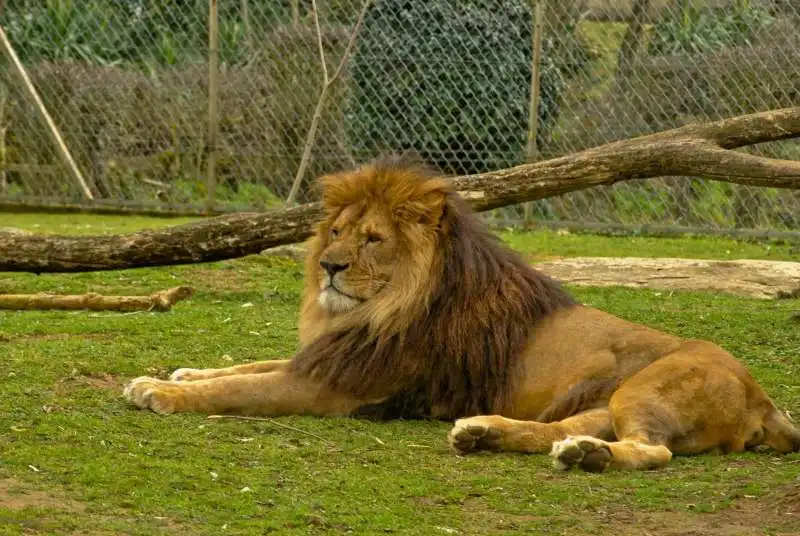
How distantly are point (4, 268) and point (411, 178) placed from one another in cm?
342

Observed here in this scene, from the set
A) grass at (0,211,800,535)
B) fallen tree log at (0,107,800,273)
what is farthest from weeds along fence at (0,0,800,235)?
grass at (0,211,800,535)

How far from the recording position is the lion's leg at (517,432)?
489cm

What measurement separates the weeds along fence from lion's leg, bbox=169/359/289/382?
6616mm

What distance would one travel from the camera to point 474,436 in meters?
4.89

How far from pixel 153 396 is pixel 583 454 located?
1.60 metres

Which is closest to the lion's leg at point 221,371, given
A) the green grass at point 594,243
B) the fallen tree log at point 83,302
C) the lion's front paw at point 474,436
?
the lion's front paw at point 474,436

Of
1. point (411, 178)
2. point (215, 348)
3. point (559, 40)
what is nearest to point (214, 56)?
point (559, 40)

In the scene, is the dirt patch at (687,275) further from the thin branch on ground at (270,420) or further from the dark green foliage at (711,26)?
the thin branch on ground at (270,420)

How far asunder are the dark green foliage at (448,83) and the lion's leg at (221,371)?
6965 mm

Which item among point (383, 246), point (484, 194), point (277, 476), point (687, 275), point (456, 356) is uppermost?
point (383, 246)

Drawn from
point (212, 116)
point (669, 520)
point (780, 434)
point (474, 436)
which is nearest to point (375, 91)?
point (212, 116)

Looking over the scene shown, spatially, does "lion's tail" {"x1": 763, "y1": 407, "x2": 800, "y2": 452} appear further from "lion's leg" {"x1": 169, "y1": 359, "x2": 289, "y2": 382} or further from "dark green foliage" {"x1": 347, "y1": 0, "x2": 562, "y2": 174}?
"dark green foliage" {"x1": 347, "y1": 0, "x2": 562, "y2": 174}

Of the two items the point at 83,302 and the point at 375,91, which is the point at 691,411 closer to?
the point at 83,302

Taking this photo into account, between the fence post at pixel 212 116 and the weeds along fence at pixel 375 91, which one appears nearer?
the weeds along fence at pixel 375 91
